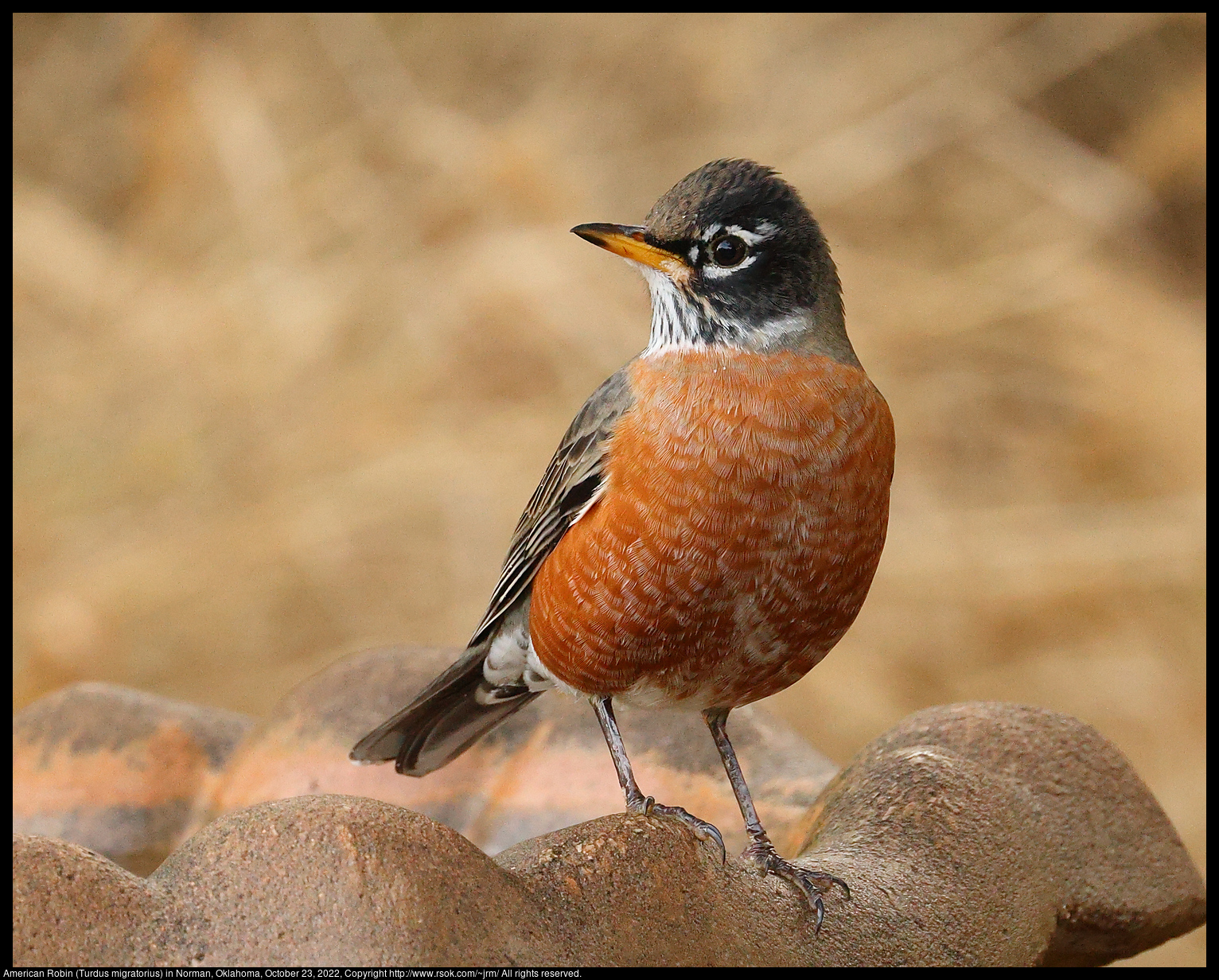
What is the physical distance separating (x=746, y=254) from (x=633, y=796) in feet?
3.85

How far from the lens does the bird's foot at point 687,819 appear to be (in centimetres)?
257

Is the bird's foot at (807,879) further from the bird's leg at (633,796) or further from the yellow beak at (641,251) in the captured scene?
the yellow beak at (641,251)

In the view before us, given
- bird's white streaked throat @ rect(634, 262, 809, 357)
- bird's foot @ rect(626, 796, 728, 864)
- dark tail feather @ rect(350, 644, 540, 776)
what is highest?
bird's white streaked throat @ rect(634, 262, 809, 357)

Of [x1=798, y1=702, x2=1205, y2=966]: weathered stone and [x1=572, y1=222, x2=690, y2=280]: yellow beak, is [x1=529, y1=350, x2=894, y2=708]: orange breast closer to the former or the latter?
[x1=572, y1=222, x2=690, y2=280]: yellow beak

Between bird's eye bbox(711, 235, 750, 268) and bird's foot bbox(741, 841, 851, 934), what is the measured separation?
1.23 meters

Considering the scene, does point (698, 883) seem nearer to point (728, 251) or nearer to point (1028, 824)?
point (1028, 824)

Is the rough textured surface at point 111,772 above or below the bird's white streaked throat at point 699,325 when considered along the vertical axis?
below

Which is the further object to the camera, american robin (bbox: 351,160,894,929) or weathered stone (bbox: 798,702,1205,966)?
weathered stone (bbox: 798,702,1205,966)

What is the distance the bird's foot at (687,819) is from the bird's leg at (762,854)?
78 millimetres

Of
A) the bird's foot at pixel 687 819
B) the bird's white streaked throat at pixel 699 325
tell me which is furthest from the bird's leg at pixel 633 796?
the bird's white streaked throat at pixel 699 325

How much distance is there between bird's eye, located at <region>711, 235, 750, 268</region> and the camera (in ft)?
9.14

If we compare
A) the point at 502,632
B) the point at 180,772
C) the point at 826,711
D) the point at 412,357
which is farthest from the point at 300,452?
the point at 502,632

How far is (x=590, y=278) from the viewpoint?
7.01 metres

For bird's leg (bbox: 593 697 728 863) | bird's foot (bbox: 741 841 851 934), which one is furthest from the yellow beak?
bird's foot (bbox: 741 841 851 934)
